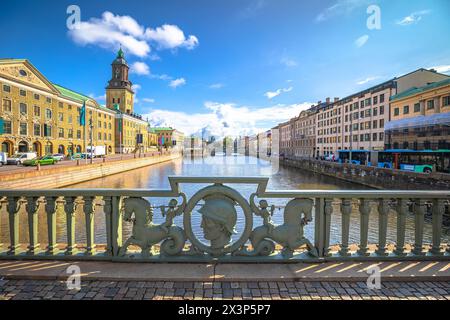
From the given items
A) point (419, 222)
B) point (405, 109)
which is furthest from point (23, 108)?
point (405, 109)

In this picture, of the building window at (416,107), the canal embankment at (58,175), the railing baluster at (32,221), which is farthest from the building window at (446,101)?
the canal embankment at (58,175)

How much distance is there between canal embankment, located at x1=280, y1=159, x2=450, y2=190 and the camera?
22312mm

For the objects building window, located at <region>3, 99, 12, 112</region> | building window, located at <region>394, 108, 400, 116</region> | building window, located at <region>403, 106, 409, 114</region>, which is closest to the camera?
building window, located at <region>3, 99, 12, 112</region>

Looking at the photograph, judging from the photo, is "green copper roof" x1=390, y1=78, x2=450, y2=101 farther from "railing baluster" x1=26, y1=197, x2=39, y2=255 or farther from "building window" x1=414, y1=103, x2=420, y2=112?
"railing baluster" x1=26, y1=197, x2=39, y2=255

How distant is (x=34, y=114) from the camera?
47.3 m

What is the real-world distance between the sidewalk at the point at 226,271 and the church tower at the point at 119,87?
100m

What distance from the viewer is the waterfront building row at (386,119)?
30500mm

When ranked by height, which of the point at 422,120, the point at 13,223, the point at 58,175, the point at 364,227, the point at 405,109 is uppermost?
the point at 405,109

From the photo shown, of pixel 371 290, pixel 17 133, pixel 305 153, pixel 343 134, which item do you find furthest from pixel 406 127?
pixel 17 133

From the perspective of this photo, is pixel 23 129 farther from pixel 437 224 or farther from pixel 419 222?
pixel 437 224

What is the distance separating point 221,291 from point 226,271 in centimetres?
36

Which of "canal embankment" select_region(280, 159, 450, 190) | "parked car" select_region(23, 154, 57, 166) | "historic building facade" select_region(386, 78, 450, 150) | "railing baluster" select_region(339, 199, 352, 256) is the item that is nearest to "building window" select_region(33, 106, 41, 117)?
"parked car" select_region(23, 154, 57, 166)

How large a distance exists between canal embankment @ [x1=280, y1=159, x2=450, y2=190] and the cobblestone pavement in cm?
2559

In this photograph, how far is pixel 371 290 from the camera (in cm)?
281
